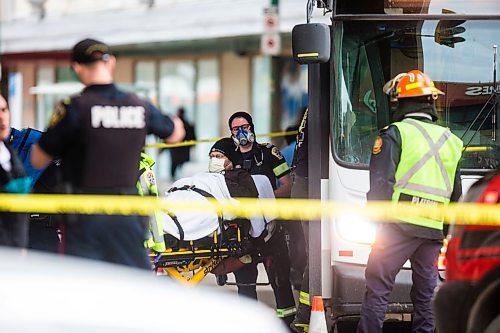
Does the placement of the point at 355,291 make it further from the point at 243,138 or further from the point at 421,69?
the point at 243,138

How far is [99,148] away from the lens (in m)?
5.51

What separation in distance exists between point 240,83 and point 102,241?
19426mm

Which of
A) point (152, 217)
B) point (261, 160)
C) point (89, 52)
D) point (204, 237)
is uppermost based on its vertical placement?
point (89, 52)

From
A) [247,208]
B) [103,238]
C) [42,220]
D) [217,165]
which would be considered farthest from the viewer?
[217,165]

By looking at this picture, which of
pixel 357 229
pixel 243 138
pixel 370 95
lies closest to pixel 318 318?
pixel 357 229

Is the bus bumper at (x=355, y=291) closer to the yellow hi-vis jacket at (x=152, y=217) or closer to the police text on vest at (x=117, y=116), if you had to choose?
the yellow hi-vis jacket at (x=152, y=217)

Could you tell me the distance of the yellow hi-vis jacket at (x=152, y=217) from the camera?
23.3 ft

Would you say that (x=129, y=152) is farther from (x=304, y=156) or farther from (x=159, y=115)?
(x=304, y=156)

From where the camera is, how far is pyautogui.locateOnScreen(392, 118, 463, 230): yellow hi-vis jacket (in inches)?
257

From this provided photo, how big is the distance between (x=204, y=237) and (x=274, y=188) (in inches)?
45.0

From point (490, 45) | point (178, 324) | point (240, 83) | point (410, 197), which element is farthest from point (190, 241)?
point (240, 83)

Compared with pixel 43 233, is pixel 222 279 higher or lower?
lower

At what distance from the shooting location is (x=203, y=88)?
84.5 feet

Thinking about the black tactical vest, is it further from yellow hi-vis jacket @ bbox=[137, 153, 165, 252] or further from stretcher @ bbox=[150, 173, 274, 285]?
stretcher @ bbox=[150, 173, 274, 285]
